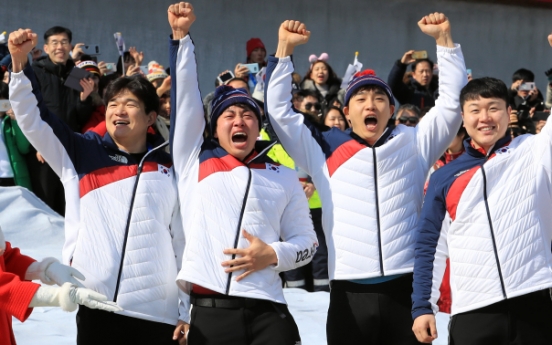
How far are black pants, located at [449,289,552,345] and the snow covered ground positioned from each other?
1.63m

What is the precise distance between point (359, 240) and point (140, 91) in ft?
3.90

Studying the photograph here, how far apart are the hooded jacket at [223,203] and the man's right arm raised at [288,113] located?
0.22 m

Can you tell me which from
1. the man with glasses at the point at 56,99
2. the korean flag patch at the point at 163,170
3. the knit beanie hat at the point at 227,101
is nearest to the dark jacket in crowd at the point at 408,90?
the man with glasses at the point at 56,99

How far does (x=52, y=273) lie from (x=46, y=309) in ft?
6.98

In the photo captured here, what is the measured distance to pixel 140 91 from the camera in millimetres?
4094

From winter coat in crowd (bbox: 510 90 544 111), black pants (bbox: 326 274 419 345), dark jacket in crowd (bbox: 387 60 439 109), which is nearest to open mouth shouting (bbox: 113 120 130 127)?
black pants (bbox: 326 274 419 345)

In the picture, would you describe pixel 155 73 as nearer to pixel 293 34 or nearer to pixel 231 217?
pixel 293 34

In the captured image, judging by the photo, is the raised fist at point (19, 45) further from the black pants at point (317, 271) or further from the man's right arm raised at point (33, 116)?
the black pants at point (317, 271)

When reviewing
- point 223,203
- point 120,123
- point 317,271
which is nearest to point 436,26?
point 223,203

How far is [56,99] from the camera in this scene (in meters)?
7.05

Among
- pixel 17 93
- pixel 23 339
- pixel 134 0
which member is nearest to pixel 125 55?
pixel 134 0

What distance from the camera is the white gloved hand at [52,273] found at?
3.42 meters

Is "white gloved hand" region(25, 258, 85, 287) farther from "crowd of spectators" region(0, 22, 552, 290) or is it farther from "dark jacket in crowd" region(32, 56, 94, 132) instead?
"dark jacket in crowd" region(32, 56, 94, 132)

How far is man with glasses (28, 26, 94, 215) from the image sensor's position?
6988mm
